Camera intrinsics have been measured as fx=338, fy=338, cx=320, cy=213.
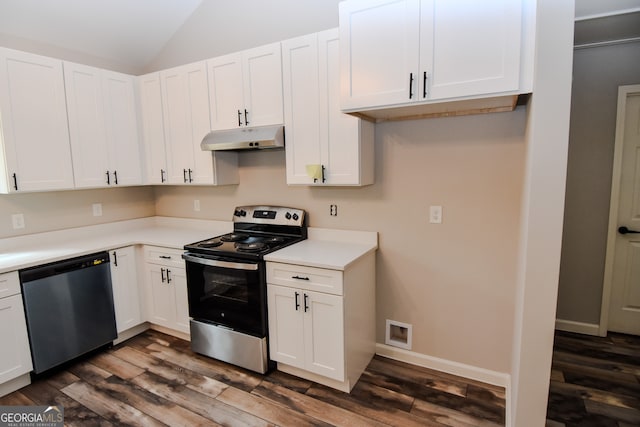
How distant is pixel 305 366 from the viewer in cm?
237

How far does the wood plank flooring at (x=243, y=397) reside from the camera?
2.08 metres

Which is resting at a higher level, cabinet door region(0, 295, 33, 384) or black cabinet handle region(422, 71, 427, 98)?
black cabinet handle region(422, 71, 427, 98)

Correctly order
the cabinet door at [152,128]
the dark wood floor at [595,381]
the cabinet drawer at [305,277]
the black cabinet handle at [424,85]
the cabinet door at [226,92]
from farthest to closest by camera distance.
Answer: the cabinet door at [152,128] < the cabinet door at [226,92] < the cabinet drawer at [305,277] < the dark wood floor at [595,381] < the black cabinet handle at [424,85]

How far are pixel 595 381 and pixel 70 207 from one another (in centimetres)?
453

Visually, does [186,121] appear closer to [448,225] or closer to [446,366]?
[448,225]

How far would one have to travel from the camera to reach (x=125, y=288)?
299cm

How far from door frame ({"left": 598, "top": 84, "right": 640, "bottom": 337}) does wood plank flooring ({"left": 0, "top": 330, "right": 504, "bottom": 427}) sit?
153 centimetres

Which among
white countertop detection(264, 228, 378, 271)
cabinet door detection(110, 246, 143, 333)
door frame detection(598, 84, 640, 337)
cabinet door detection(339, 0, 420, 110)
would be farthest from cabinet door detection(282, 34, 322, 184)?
door frame detection(598, 84, 640, 337)

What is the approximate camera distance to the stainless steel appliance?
2.43 m

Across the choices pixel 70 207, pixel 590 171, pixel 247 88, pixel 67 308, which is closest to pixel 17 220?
pixel 70 207

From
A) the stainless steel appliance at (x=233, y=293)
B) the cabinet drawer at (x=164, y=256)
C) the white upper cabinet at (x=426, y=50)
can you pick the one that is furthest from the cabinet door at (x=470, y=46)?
the cabinet drawer at (x=164, y=256)

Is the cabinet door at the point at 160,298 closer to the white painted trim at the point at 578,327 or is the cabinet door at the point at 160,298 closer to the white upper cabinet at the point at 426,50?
the white upper cabinet at the point at 426,50

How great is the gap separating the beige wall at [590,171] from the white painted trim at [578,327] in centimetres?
3

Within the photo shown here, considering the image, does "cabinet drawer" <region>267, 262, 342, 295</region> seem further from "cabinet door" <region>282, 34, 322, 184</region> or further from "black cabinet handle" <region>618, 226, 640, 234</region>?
"black cabinet handle" <region>618, 226, 640, 234</region>
